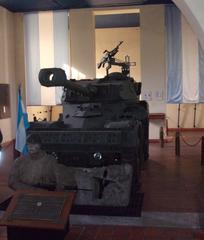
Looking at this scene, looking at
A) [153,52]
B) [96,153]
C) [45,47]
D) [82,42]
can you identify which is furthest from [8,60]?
[96,153]

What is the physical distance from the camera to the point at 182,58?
11383mm

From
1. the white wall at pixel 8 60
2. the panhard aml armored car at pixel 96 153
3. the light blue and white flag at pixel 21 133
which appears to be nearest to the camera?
the panhard aml armored car at pixel 96 153

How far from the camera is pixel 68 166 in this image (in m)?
5.34

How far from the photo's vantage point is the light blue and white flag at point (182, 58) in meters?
11.4

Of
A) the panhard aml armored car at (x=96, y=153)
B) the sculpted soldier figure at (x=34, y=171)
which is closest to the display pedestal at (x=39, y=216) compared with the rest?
the sculpted soldier figure at (x=34, y=171)

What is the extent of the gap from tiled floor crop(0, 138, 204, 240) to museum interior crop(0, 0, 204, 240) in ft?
0.06

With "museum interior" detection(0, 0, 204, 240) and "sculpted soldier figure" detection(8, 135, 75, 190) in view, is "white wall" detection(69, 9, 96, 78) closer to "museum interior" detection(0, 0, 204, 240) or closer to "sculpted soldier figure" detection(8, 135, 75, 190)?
"museum interior" detection(0, 0, 204, 240)

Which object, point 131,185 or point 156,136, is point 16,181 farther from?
point 156,136

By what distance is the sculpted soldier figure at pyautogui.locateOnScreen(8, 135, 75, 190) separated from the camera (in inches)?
182

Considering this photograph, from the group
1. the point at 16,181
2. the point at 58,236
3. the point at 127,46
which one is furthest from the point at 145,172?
the point at 127,46

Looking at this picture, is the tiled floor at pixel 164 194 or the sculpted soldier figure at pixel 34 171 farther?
the sculpted soldier figure at pixel 34 171

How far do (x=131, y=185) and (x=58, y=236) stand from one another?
59.3 inches

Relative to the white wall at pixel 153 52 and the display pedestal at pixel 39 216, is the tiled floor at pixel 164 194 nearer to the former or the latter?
the display pedestal at pixel 39 216

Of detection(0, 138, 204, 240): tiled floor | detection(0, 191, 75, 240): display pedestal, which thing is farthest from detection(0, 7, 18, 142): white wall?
detection(0, 191, 75, 240): display pedestal
